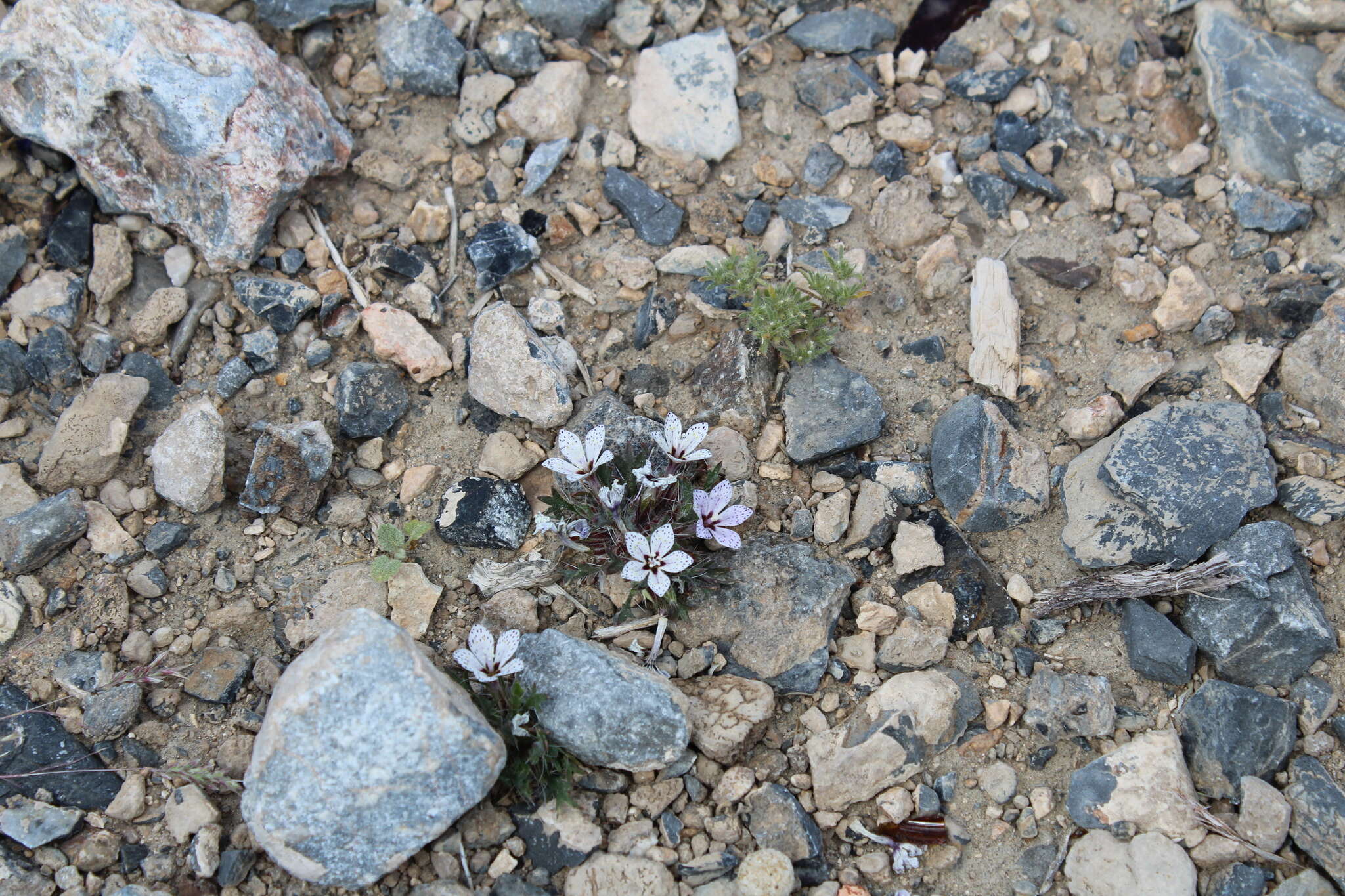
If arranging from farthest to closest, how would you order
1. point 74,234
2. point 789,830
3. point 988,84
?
point 988,84 → point 74,234 → point 789,830

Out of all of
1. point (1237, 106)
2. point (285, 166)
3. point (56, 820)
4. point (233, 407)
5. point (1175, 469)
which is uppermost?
point (285, 166)

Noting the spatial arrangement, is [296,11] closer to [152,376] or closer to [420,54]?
[420,54]

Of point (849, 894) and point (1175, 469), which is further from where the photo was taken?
point (1175, 469)

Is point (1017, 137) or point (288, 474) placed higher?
point (1017, 137)

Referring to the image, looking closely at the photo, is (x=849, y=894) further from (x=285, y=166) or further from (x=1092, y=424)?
(x=285, y=166)

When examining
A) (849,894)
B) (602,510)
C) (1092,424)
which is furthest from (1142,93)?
(849,894)

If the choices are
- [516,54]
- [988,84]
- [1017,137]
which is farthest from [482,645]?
[988,84]

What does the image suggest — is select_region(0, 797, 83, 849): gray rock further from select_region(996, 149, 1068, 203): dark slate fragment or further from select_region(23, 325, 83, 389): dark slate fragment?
select_region(996, 149, 1068, 203): dark slate fragment
